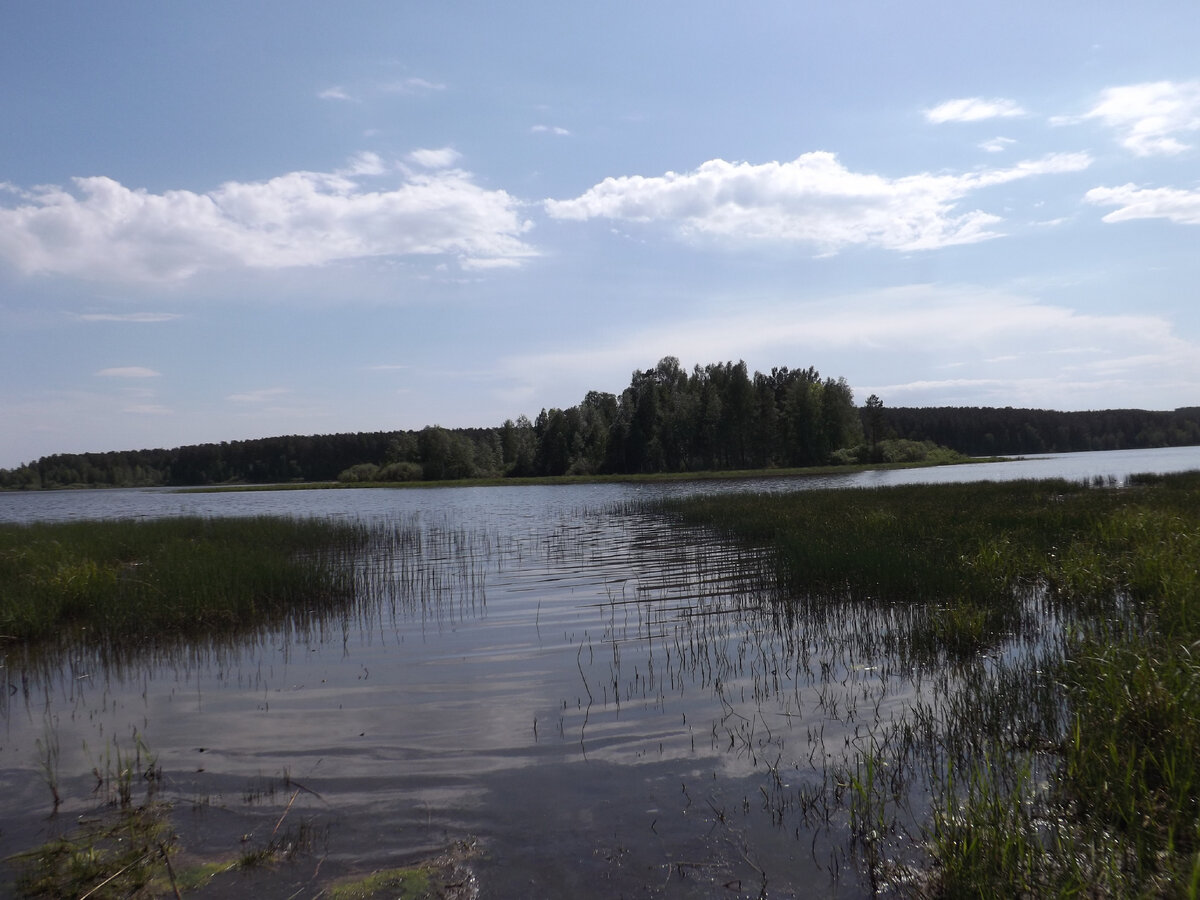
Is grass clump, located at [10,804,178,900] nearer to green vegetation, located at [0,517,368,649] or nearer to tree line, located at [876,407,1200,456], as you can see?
green vegetation, located at [0,517,368,649]

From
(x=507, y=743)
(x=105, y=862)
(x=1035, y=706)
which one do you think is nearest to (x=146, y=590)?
(x=507, y=743)

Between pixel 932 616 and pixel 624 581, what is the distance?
7099mm

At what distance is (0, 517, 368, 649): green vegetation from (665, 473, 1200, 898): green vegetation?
356 inches

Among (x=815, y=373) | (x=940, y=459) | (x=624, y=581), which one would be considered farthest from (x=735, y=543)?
(x=815, y=373)

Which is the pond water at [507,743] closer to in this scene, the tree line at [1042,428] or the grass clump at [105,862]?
the grass clump at [105,862]

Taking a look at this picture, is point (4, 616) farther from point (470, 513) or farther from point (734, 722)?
point (470, 513)

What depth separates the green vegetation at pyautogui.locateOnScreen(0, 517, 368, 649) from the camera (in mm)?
11414

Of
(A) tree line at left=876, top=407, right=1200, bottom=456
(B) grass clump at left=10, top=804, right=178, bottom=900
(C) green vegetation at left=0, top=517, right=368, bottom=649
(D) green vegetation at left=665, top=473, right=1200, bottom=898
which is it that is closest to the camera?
(D) green vegetation at left=665, top=473, right=1200, bottom=898

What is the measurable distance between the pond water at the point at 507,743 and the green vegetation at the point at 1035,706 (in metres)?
0.50

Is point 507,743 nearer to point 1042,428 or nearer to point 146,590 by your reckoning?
point 146,590

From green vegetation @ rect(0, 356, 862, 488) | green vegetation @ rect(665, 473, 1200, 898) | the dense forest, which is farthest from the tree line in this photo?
green vegetation @ rect(665, 473, 1200, 898)

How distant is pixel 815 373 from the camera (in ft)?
330

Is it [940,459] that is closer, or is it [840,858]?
[840,858]

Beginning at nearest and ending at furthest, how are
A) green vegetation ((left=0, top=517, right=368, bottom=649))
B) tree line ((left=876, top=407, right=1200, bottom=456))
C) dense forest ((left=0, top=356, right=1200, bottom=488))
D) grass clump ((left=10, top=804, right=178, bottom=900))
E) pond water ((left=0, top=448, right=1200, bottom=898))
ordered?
grass clump ((left=10, top=804, right=178, bottom=900)) → pond water ((left=0, top=448, right=1200, bottom=898)) → green vegetation ((left=0, top=517, right=368, bottom=649)) → dense forest ((left=0, top=356, right=1200, bottom=488)) → tree line ((left=876, top=407, right=1200, bottom=456))
